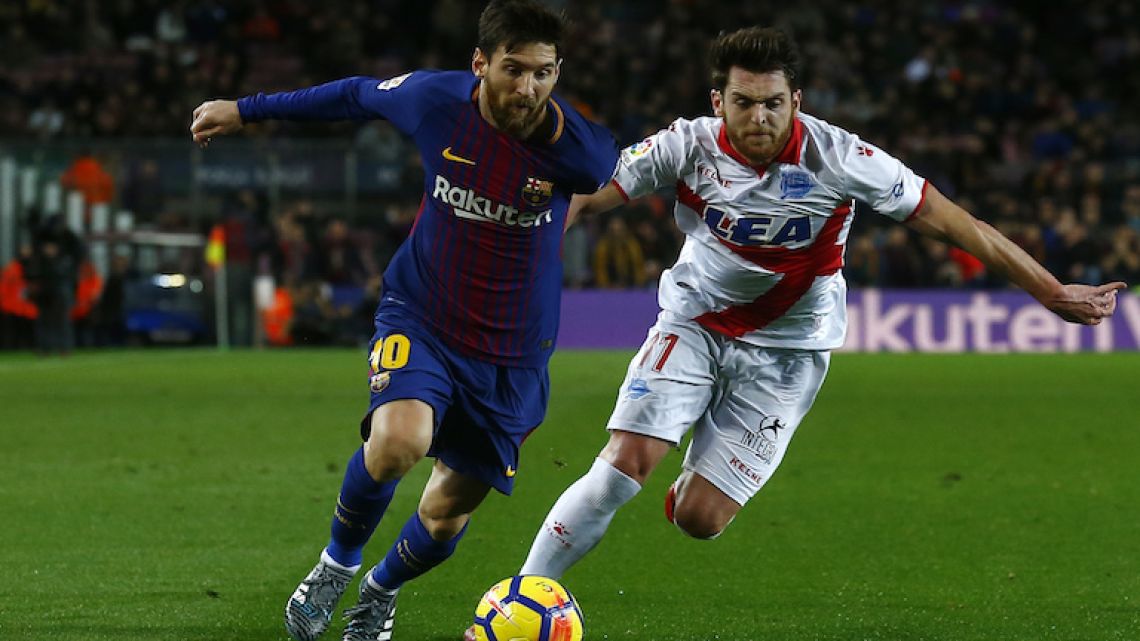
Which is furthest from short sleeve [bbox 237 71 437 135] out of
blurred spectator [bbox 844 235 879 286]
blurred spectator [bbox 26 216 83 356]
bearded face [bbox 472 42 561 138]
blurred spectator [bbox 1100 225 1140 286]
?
blurred spectator [bbox 1100 225 1140 286]

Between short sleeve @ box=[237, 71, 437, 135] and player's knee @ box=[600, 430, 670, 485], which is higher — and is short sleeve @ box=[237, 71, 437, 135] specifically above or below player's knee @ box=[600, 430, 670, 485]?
above

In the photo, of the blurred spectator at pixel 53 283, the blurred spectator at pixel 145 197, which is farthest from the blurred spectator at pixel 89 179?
the blurred spectator at pixel 53 283

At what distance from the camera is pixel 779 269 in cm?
579

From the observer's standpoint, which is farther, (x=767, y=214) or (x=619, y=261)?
(x=619, y=261)

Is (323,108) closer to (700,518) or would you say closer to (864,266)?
(700,518)

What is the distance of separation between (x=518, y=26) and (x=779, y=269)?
1372mm

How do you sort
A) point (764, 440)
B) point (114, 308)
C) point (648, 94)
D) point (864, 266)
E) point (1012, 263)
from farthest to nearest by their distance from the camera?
point (648, 94)
point (114, 308)
point (864, 266)
point (764, 440)
point (1012, 263)

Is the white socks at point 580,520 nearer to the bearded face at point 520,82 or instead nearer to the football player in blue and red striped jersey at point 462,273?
the football player in blue and red striped jersey at point 462,273

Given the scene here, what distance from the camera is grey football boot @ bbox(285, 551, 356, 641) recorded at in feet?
17.2

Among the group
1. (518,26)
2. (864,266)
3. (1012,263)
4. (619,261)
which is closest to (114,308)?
(619,261)

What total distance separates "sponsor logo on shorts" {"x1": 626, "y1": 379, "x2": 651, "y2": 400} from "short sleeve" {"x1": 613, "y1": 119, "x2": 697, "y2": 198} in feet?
2.11

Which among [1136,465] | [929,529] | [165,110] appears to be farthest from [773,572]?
[165,110]

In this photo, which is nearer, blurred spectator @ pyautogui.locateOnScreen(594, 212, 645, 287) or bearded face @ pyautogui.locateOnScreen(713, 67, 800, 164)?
bearded face @ pyautogui.locateOnScreen(713, 67, 800, 164)

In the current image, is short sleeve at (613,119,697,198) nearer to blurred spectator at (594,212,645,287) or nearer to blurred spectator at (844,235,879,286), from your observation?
blurred spectator at (594,212,645,287)
